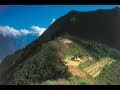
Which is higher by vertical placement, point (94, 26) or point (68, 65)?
point (94, 26)

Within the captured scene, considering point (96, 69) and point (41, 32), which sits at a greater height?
point (41, 32)

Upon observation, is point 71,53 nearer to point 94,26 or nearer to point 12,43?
point 94,26

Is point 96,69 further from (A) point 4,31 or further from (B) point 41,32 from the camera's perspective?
(A) point 4,31

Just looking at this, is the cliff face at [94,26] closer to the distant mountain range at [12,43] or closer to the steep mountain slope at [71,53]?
the steep mountain slope at [71,53]

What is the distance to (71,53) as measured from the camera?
328 cm

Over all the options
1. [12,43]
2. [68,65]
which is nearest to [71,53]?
[68,65]

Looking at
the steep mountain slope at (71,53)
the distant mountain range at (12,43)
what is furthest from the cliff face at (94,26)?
the distant mountain range at (12,43)

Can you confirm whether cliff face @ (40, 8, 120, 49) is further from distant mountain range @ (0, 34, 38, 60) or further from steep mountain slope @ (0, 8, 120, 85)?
distant mountain range @ (0, 34, 38, 60)

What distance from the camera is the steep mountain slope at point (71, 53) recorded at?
3.24 meters

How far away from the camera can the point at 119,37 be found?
334 cm

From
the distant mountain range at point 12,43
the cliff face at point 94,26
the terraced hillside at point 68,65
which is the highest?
the cliff face at point 94,26
